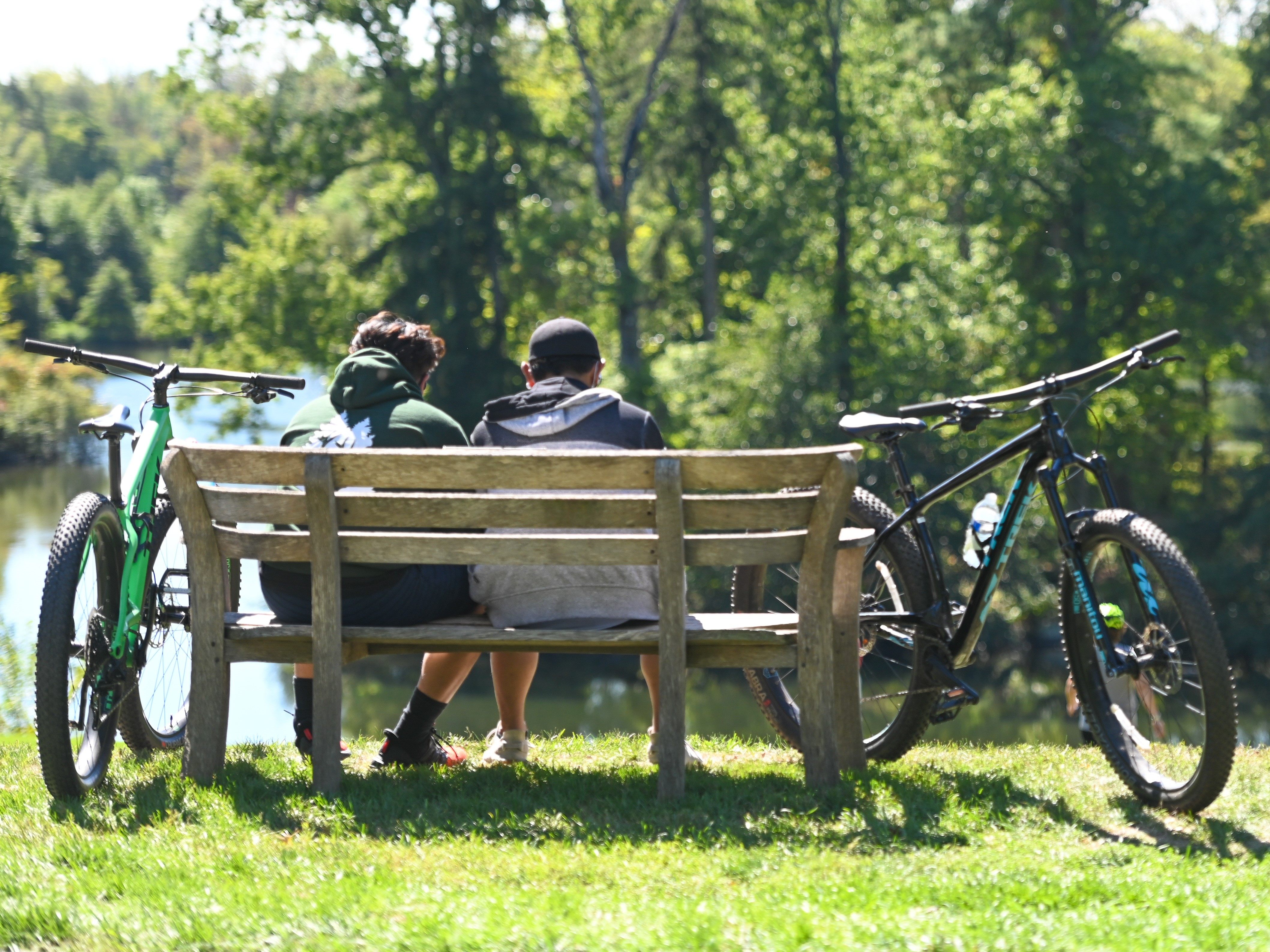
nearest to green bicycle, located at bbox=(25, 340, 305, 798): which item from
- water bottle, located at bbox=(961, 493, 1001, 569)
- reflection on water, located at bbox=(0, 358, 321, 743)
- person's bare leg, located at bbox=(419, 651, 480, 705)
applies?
person's bare leg, located at bbox=(419, 651, 480, 705)

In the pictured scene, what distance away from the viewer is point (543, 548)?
3.96 meters

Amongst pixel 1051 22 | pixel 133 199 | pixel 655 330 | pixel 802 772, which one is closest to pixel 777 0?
pixel 1051 22

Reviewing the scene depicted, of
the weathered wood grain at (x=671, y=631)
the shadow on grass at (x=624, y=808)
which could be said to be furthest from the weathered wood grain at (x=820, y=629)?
the weathered wood grain at (x=671, y=631)

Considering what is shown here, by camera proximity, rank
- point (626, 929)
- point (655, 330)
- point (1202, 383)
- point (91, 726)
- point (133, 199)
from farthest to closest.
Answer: point (133, 199) → point (655, 330) → point (1202, 383) → point (91, 726) → point (626, 929)

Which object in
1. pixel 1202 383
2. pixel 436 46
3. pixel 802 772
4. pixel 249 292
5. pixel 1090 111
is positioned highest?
pixel 436 46

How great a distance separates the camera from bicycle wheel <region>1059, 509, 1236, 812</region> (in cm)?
368

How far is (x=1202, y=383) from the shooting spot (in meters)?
30.6

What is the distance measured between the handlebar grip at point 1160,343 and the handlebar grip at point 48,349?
3356mm

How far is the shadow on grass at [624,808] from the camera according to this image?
372 cm

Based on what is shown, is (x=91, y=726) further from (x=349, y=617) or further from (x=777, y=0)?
(x=777, y=0)

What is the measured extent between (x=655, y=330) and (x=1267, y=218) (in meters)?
13.3

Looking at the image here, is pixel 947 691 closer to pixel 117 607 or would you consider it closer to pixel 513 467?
pixel 513 467

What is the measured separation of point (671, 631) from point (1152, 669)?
53.4 inches

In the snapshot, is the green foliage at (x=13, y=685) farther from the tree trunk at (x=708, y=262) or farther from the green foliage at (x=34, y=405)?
the green foliage at (x=34, y=405)
